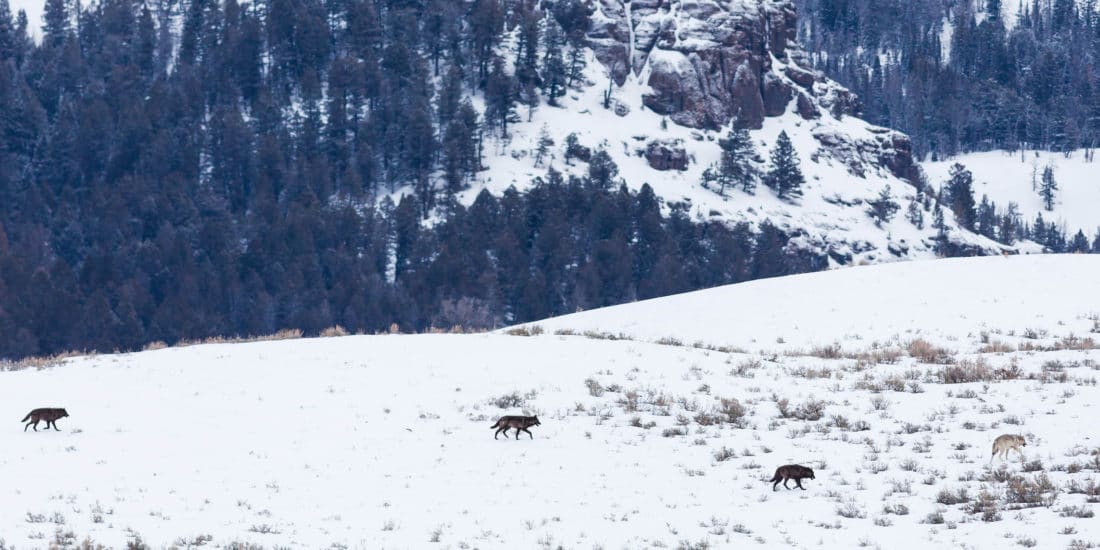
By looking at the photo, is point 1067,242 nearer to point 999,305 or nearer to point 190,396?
point 999,305

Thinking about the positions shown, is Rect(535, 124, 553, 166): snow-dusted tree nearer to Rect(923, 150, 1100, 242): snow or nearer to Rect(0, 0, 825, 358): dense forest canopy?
Rect(0, 0, 825, 358): dense forest canopy

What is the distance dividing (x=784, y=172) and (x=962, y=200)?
2483 centimetres

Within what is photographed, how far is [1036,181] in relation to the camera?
160m

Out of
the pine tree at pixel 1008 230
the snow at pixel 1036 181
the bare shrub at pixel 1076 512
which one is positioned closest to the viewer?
the bare shrub at pixel 1076 512

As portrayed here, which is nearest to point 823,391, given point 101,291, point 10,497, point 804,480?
point 804,480

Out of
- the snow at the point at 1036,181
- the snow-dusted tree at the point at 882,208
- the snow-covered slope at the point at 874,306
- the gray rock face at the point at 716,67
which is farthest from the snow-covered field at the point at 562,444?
the snow at the point at 1036,181

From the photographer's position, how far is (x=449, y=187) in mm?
111688

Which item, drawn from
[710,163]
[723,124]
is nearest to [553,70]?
[723,124]

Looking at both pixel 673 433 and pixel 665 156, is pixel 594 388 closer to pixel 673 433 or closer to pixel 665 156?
pixel 673 433

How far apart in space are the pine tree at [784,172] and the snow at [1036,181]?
1442 inches

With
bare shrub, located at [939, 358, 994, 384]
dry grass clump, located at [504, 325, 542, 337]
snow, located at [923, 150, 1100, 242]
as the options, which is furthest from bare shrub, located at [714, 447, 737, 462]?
snow, located at [923, 150, 1100, 242]

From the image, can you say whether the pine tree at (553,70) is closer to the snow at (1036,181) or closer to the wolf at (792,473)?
the snow at (1036,181)

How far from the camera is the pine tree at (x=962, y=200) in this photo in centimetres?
12525

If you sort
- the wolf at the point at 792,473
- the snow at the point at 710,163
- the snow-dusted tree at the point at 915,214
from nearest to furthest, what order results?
the wolf at the point at 792,473 → the snow at the point at 710,163 → the snow-dusted tree at the point at 915,214
